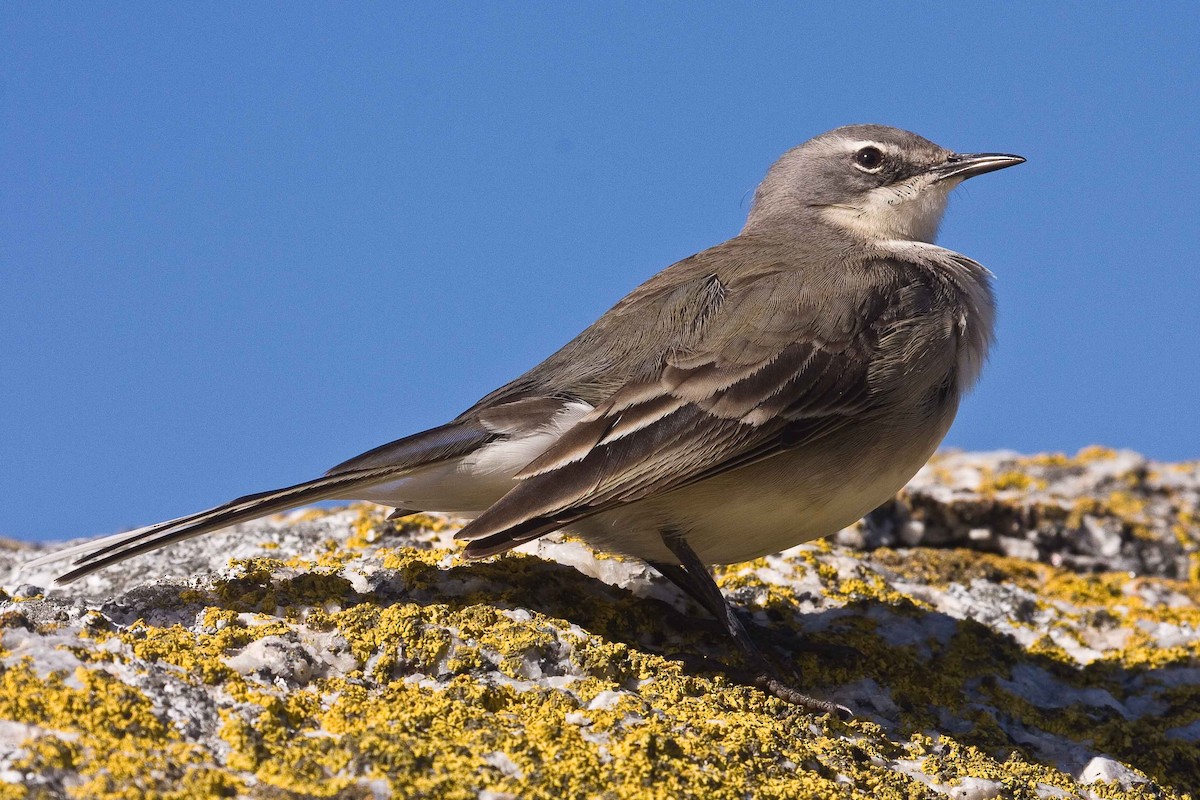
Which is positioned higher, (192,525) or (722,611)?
(192,525)

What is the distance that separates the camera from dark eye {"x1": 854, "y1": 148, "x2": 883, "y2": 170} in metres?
6.62

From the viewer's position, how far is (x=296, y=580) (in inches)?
174

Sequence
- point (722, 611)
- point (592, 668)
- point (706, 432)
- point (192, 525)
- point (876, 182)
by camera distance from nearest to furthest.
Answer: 1. point (592, 668)
2. point (192, 525)
3. point (706, 432)
4. point (722, 611)
5. point (876, 182)

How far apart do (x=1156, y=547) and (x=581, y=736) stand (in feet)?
16.0

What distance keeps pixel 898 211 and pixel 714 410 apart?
7.81 ft

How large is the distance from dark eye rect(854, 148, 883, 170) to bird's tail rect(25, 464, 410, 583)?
3.68 m

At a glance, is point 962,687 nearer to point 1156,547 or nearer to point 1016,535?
point 1016,535

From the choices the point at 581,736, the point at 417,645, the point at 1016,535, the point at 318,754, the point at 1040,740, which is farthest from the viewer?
the point at 1016,535

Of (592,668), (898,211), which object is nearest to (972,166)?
(898,211)

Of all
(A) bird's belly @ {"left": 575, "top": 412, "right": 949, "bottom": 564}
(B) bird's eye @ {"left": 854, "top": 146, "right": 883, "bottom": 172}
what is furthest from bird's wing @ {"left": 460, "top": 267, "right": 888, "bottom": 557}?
(B) bird's eye @ {"left": 854, "top": 146, "right": 883, "bottom": 172}

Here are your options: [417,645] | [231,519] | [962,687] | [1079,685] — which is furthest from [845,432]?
[231,519]

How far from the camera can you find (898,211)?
6426mm

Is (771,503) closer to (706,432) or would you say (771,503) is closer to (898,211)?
(706,432)

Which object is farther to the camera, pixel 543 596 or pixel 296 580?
pixel 543 596
